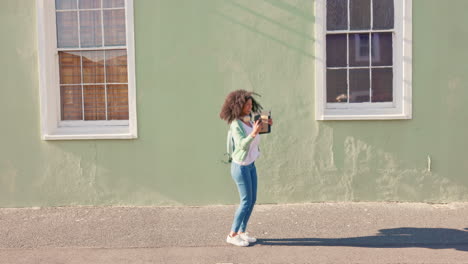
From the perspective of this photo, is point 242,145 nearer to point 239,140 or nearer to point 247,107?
point 239,140

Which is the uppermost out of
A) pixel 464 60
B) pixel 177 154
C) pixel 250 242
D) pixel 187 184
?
pixel 464 60

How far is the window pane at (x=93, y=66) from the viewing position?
23.7 ft

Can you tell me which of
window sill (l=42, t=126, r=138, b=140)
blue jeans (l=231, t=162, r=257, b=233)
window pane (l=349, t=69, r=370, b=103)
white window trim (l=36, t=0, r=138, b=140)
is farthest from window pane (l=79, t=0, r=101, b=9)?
window pane (l=349, t=69, r=370, b=103)

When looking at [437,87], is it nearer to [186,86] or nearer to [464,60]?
[464,60]

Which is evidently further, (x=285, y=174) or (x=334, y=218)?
(x=285, y=174)

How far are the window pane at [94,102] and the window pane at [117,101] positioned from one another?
98 mm

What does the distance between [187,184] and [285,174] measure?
1495 millimetres

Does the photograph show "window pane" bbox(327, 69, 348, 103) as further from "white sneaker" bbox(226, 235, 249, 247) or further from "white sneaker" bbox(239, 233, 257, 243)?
"white sneaker" bbox(226, 235, 249, 247)

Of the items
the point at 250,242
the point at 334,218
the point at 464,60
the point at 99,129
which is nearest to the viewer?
the point at 250,242

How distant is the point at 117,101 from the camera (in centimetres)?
729

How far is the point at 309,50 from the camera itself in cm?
688

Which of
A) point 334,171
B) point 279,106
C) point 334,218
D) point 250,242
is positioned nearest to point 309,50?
point 279,106

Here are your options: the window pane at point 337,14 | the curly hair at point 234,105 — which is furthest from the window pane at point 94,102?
the window pane at point 337,14

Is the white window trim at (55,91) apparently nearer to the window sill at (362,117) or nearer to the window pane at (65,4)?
the window pane at (65,4)
